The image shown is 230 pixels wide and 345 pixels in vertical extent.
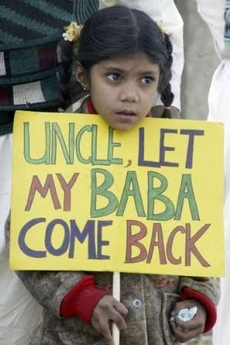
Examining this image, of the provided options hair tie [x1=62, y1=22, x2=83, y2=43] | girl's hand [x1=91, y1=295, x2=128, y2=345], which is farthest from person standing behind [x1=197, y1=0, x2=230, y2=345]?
girl's hand [x1=91, y1=295, x2=128, y2=345]

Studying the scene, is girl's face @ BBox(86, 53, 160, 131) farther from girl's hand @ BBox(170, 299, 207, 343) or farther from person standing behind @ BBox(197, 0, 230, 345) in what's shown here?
person standing behind @ BBox(197, 0, 230, 345)

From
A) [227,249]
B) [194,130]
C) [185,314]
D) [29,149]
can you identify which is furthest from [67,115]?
[227,249]

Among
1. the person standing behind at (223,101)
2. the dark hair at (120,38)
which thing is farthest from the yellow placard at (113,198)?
the person standing behind at (223,101)

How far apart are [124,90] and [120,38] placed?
15 centimetres

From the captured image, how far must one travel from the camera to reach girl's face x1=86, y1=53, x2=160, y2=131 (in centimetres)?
333

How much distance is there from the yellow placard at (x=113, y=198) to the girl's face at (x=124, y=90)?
5 cm

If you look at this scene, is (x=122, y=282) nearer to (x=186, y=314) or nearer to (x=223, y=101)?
(x=186, y=314)

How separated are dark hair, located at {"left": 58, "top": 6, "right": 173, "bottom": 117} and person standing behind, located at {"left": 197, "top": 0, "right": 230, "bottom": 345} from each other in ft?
1.94

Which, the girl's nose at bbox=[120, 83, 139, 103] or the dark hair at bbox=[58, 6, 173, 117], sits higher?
the dark hair at bbox=[58, 6, 173, 117]

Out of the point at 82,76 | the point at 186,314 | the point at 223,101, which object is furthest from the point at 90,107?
the point at 223,101

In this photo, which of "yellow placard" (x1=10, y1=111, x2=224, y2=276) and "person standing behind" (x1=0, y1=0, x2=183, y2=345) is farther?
"person standing behind" (x1=0, y1=0, x2=183, y2=345)

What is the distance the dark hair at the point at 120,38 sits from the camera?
132 inches

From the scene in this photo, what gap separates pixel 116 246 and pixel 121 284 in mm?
115

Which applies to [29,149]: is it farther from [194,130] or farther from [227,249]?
[227,249]
